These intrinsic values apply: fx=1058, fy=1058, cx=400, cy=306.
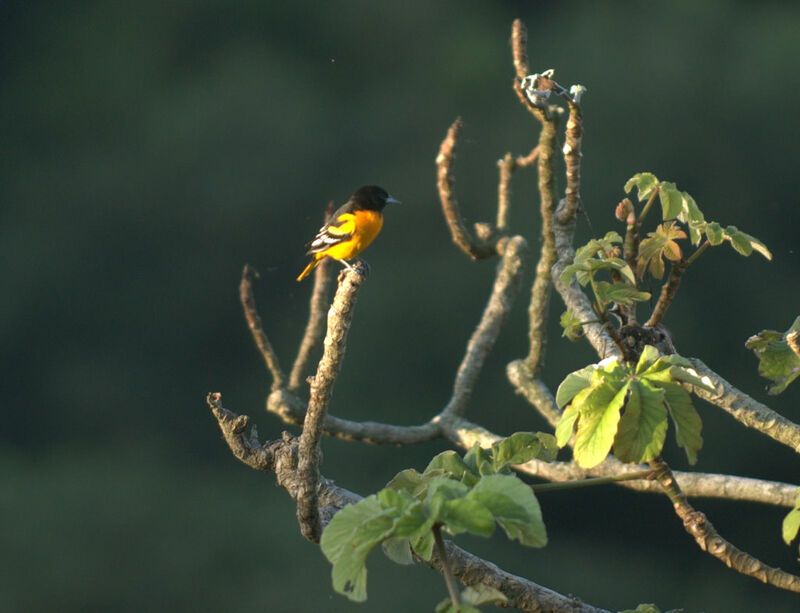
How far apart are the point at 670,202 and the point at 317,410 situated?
1.55 ft

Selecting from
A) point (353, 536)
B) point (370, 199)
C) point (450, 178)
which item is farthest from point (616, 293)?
point (370, 199)

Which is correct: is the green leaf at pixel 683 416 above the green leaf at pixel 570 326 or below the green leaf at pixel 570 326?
below

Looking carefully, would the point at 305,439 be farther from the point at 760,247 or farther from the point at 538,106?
the point at 538,106

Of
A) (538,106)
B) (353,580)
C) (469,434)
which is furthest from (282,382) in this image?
(353,580)

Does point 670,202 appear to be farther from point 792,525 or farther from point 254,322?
point 254,322

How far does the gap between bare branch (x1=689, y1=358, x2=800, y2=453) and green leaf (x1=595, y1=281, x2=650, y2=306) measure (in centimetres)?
16

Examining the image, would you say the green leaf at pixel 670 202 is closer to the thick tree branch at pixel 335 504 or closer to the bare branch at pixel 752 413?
→ the bare branch at pixel 752 413

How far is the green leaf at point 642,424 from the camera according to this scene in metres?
0.95

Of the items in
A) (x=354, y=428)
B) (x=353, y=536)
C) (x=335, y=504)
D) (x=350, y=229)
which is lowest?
(x=354, y=428)

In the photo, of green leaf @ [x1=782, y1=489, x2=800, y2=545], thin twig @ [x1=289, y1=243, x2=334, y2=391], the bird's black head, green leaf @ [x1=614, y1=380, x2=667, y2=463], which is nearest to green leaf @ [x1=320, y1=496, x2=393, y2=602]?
green leaf @ [x1=614, y1=380, x2=667, y2=463]

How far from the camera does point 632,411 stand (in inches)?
37.8

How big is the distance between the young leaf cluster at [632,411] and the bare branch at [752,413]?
0.83 ft

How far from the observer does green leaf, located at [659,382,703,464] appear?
974mm

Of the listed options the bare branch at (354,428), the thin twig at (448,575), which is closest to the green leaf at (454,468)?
the thin twig at (448,575)
